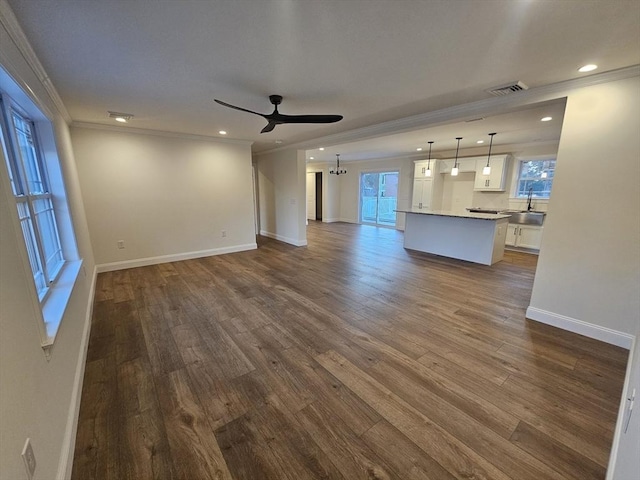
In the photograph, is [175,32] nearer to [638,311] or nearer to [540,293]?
[540,293]

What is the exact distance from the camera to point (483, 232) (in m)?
4.87

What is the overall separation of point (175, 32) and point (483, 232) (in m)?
5.20

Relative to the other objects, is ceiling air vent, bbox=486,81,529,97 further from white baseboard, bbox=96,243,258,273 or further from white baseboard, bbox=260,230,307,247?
white baseboard, bbox=96,243,258,273

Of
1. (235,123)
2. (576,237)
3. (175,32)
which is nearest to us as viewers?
(175,32)

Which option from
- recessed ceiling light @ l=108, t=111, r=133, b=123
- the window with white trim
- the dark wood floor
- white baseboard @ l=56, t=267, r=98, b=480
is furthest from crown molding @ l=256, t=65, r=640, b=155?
white baseboard @ l=56, t=267, r=98, b=480

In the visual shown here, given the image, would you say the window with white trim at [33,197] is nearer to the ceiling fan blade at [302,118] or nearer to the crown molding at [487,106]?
the ceiling fan blade at [302,118]

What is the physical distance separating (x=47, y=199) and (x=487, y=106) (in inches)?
183

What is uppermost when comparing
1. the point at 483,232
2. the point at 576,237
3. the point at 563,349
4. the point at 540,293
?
the point at 576,237

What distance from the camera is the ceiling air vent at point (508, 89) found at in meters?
2.52

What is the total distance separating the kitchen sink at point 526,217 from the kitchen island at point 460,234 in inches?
38.4

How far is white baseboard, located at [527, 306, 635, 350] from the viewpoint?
2436mm

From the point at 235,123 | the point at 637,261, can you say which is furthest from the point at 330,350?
the point at 235,123

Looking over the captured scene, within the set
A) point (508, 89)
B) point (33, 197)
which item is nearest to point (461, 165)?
point (508, 89)

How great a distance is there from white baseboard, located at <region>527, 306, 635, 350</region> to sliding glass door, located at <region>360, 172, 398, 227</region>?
6550 millimetres
